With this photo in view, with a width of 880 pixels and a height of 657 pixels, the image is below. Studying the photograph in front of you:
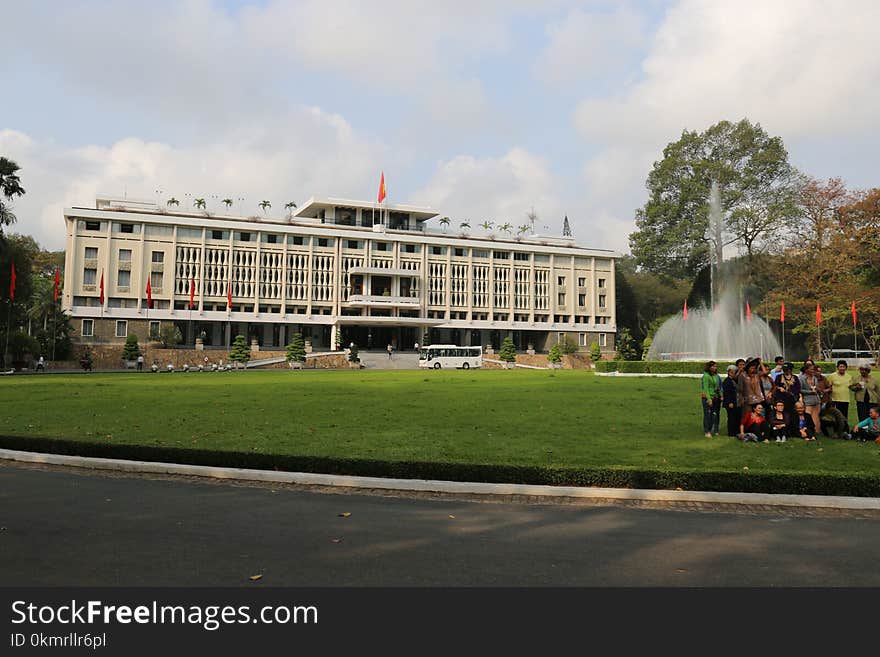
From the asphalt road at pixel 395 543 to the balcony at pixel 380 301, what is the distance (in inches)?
2432

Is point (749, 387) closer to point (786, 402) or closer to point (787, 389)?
point (786, 402)

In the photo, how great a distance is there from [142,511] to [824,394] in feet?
40.8

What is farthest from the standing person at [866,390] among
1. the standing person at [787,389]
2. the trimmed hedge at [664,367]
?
the trimmed hedge at [664,367]

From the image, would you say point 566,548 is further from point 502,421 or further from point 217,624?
point 502,421

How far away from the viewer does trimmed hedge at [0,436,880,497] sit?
8461mm

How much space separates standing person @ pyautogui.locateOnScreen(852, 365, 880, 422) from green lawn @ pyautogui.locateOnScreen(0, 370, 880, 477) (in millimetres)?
1349

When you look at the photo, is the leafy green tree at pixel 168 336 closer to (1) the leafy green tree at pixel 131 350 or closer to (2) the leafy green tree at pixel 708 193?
(1) the leafy green tree at pixel 131 350

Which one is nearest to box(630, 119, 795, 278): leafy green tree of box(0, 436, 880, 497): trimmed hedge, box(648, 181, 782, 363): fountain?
box(648, 181, 782, 363): fountain

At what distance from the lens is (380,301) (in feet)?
232

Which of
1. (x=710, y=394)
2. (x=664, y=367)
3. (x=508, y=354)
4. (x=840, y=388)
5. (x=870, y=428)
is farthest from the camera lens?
(x=508, y=354)

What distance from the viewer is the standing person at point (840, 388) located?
42.2ft

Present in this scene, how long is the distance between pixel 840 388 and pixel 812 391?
2.21 ft

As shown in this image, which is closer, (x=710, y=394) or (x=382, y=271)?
(x=710, y=394)

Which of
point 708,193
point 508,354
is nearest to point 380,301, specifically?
point 508,354
